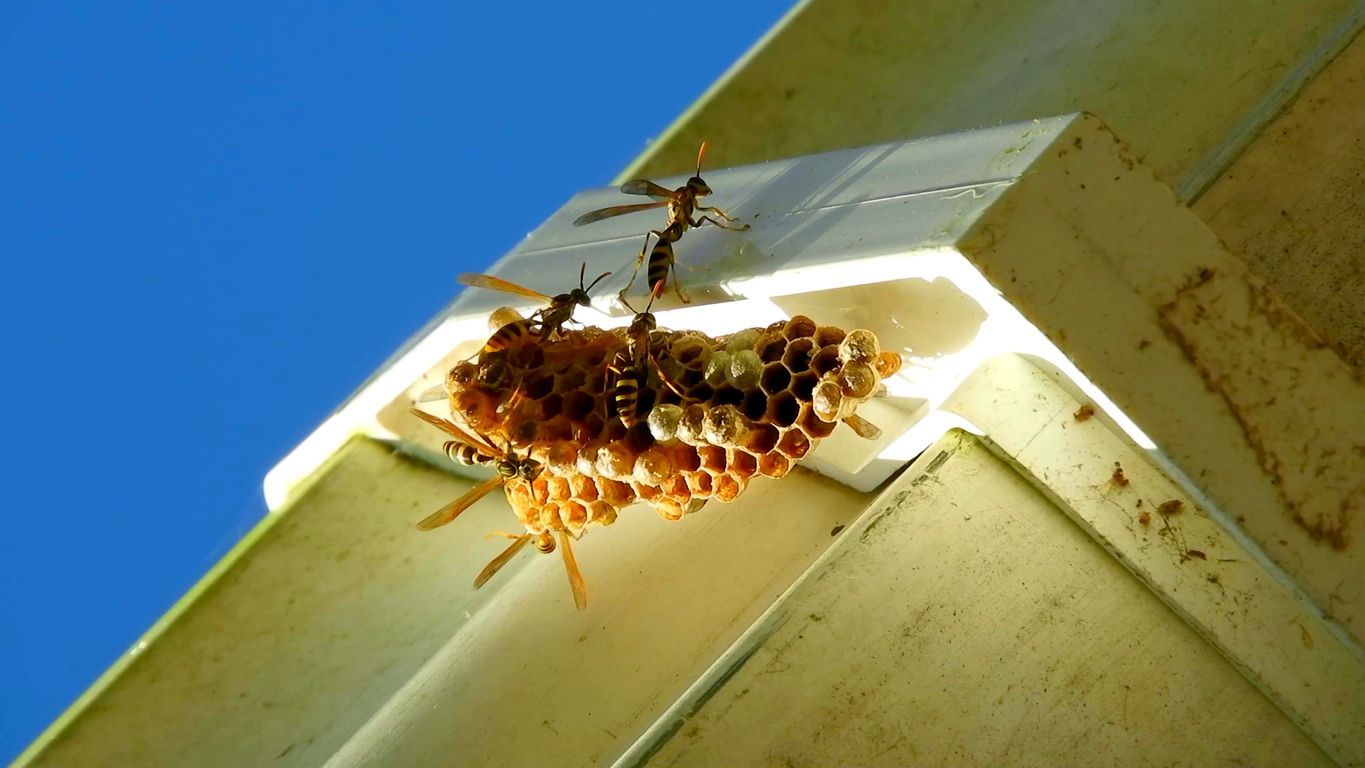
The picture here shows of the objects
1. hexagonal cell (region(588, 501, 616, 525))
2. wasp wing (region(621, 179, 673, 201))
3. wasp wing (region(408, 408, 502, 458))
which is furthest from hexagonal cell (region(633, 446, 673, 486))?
wasp wing (region(621, 179, 673, 201))

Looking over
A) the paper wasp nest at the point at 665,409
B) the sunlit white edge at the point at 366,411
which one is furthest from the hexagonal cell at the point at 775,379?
the sunlit white edge at the point at 366,411

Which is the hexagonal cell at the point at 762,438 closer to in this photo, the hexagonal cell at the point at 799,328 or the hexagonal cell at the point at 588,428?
the hexagonal cell at the point at 799,328

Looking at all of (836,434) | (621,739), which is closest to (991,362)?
(836,434)

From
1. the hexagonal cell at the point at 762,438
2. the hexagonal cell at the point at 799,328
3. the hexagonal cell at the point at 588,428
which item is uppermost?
the hexagonal cell at the point at 588,428

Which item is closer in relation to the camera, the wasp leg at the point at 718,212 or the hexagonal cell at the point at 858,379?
the hexagonal cell at the point at 858,379

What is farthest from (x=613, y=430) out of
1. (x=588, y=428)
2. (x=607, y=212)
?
(x=607, y=212)

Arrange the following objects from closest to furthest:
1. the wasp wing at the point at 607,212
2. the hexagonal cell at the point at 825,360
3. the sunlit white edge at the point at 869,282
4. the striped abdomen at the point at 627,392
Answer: the sunlit white edge at the point at 869,282, the hexagonal cell at the point at 825,360, the striped abdomen at the point at 627,392, the wasp wing at the point at 607,212

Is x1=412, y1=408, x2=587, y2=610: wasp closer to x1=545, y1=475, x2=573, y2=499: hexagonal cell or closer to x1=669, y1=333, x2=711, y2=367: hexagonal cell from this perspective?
x1=545, y1=475, x2=573, y2=499: hexagonal cell

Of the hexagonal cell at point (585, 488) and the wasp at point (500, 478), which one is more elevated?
the wasp at point (500, 478)
